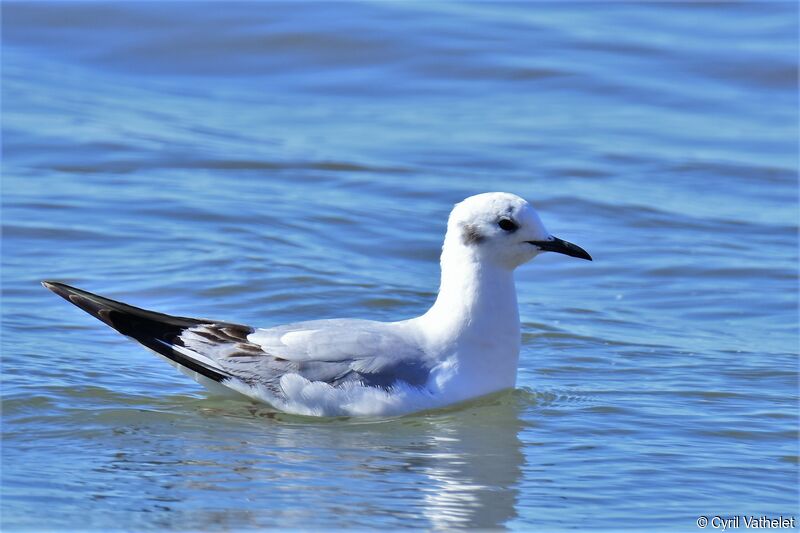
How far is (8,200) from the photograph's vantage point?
35.5ft

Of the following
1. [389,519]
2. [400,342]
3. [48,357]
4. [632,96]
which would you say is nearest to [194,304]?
[48,357]

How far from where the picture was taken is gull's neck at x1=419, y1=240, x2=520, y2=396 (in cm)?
683

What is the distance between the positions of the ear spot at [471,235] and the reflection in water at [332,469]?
79 centimetres

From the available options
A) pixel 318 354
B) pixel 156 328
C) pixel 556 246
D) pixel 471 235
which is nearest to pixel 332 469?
pixel 318 354

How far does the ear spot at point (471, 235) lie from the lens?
6.96 m

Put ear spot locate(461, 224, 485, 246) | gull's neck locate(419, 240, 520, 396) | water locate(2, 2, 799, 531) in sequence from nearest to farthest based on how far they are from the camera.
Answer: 1. water locate(2, 2, 799, 531)
2. gull's neck locate(419, 240, 520, 396)
3. ear spot locate(461, 224, 485, 246)

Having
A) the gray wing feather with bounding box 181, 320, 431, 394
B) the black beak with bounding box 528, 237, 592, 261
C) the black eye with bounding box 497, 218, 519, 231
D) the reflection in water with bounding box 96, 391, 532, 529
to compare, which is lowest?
the reflection in water with bounding box 96, 391, 532, 529

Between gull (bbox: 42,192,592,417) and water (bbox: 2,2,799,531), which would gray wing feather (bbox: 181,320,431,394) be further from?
water (bbox: 2,2,799,531)

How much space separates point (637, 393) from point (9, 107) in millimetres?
8227

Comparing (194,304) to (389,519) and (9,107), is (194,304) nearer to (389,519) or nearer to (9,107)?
(389,519)

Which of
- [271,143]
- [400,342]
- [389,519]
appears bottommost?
[389,519]

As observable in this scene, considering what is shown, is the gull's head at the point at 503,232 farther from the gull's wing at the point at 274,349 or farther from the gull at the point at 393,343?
the gull's wing at the point at 274,349

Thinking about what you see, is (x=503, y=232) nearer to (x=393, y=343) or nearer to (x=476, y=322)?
(x=476, y=322)

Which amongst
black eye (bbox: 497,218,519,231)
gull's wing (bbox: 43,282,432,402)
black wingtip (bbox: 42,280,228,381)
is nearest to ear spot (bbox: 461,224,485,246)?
black eye (bbox: 497,218,519,231)
